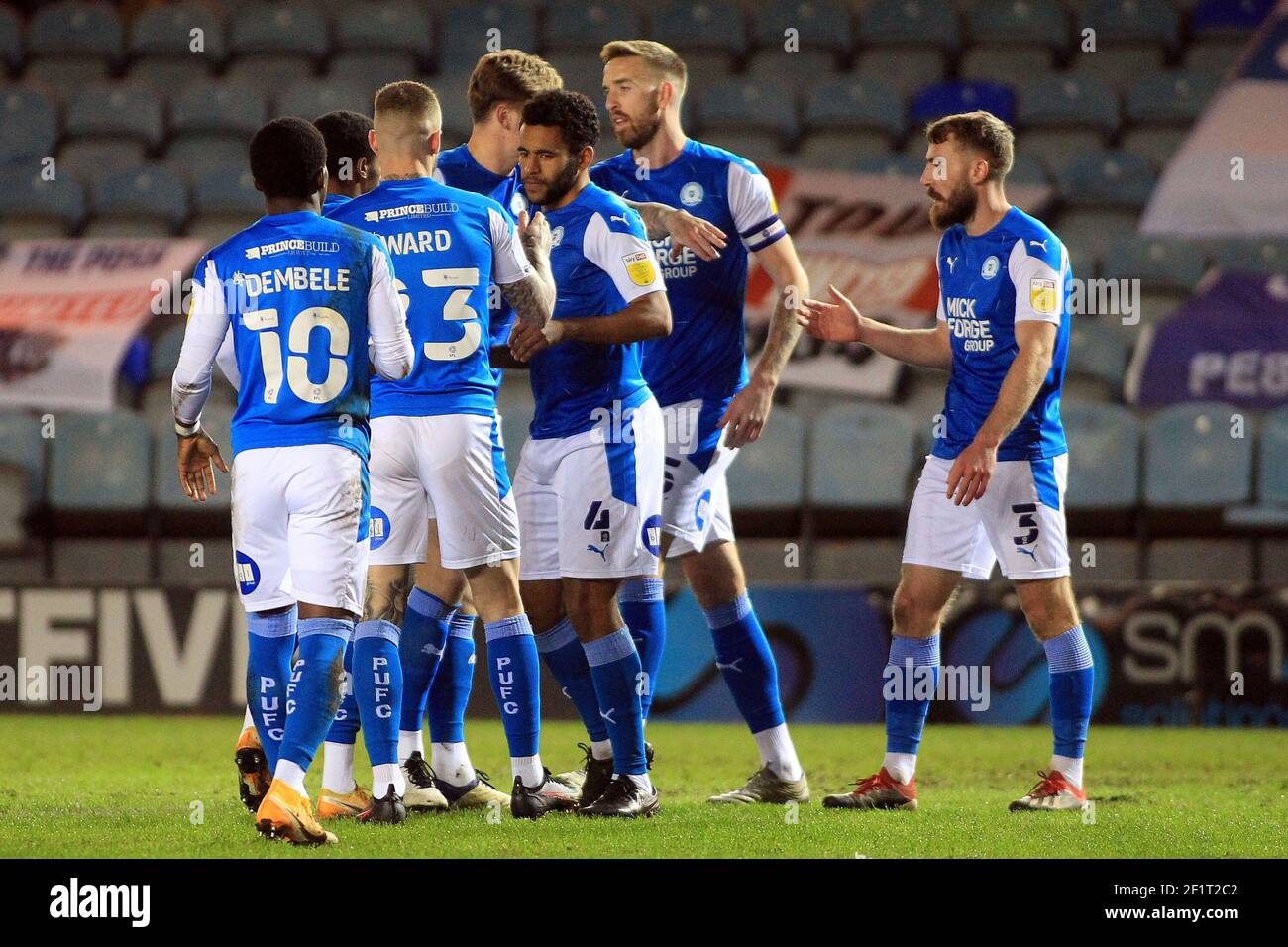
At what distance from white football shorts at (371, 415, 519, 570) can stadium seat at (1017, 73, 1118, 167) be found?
710cm

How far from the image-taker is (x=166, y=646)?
25.1 ft

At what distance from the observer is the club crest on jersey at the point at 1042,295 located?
16.0ft

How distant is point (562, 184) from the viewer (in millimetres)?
4863

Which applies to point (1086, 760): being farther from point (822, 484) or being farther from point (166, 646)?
point (166, 646)

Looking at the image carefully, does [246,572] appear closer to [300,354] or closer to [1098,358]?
[300,354]

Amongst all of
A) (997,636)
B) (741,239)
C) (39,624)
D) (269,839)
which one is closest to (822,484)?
(997,636)

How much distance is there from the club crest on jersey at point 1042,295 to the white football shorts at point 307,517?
6.92 ft

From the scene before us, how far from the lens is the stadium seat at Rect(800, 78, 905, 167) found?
11000 millimetres

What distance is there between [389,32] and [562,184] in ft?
25.0

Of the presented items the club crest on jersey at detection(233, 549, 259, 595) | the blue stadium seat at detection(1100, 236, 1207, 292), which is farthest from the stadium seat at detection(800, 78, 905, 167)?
the club crest on jersey at detection(233, 549, 259, 595)

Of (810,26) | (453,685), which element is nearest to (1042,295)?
(453,685)

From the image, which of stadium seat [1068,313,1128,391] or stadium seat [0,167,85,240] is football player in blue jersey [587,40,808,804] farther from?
stadium seat [0,167,85,240]

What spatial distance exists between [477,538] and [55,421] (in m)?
5.14

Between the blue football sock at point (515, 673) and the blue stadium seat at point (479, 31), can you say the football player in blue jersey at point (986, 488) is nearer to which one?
the blue football sock at point (515, 673)
